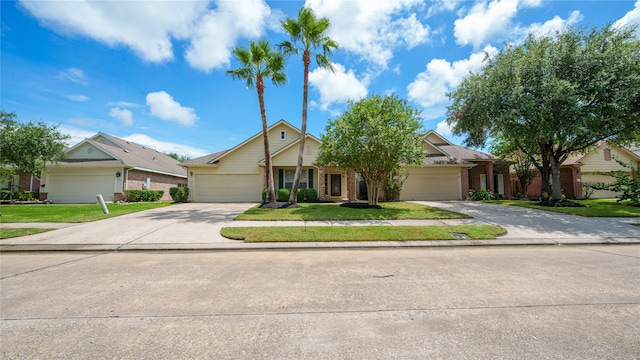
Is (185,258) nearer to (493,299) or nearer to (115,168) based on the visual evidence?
(493,299)

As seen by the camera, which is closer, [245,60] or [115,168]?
[245,60]

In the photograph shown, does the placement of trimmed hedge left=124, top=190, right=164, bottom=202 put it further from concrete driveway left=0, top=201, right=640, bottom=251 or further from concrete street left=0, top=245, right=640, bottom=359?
concrete street left=0, top=245, right=640, bottom=359

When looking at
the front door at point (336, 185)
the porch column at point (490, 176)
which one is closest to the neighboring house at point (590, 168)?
the porch column at point (490, 176)

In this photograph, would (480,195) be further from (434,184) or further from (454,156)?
(454,156)

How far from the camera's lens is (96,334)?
2539 millimetres

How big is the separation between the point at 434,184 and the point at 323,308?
1850cm

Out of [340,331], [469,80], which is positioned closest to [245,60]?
[469,80]

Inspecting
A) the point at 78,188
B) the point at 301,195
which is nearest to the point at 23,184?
the point at 78,188

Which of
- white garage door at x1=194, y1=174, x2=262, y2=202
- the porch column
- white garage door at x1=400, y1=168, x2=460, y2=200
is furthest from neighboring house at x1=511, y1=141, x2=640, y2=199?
white garage door at x1=194, y1=174, x2=262, y2=202

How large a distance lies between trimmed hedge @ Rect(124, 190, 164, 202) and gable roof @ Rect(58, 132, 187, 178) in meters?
1.93

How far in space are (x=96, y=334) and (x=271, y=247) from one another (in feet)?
13.0

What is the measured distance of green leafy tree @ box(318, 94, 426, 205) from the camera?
38.6 feet

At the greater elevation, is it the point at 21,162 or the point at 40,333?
the point at 21,162

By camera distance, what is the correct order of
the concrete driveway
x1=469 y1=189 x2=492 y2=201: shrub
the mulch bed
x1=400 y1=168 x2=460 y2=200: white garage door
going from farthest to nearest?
x1=400 y1=168 x2=460 y2=200: white garage door < x1=469 y1=189 x2=492 y2=201: shrub < the mulch bed < the concrete driveway
